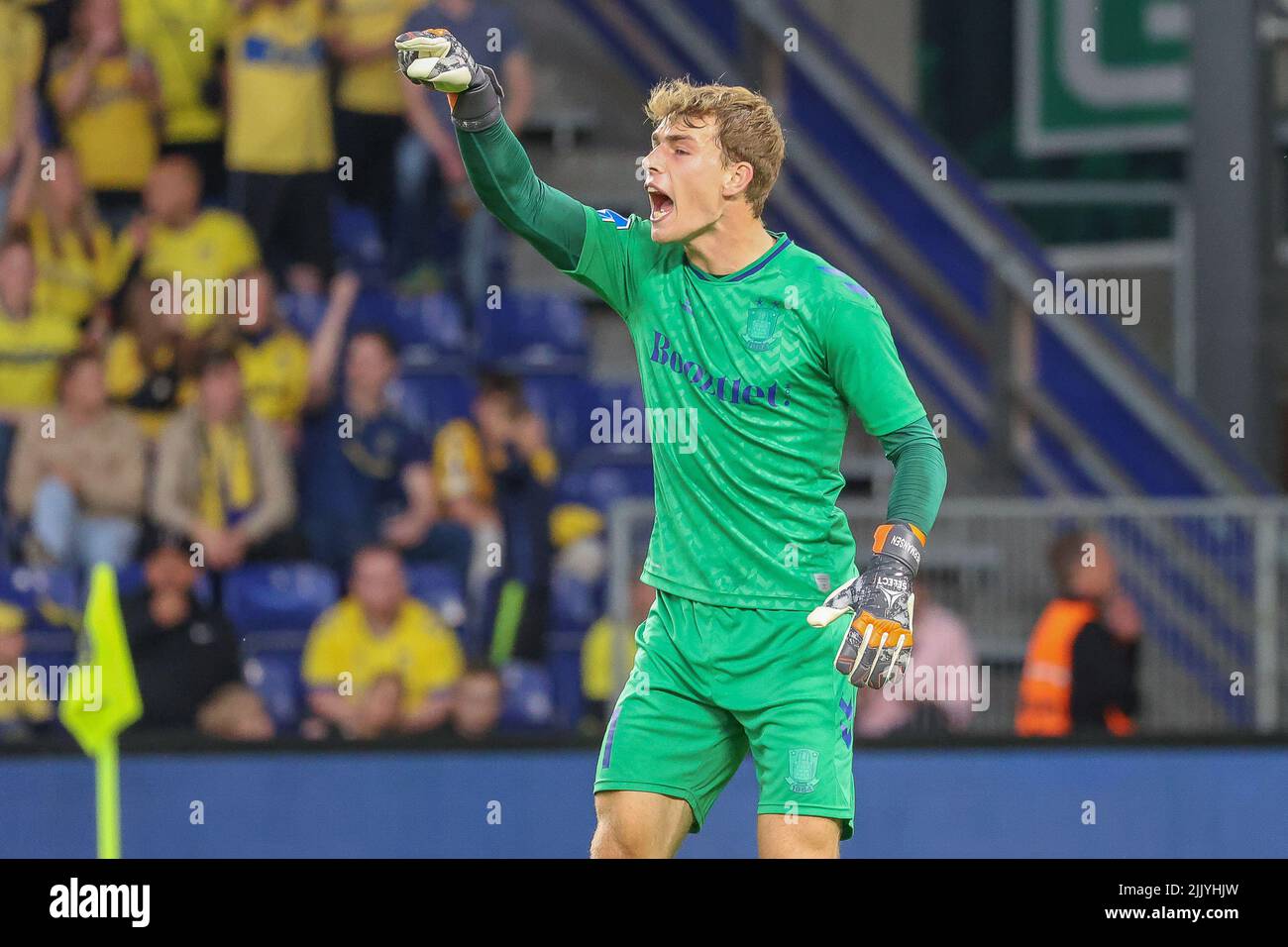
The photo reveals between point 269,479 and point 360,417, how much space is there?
41 cm

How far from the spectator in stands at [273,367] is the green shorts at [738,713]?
390cm

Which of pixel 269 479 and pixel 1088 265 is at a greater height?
pixel 1088 265

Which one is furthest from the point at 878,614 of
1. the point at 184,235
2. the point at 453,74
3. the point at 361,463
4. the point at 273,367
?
the point at 184,235

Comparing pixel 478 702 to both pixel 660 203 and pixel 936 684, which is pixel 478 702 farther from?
pixel 660 203

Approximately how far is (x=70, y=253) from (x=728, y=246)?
4.66 m

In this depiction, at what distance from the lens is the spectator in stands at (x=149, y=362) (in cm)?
805

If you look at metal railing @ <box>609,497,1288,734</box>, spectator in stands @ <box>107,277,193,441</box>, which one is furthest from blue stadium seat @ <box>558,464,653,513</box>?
spectator in stands @ <box>107,277,193,441</box>

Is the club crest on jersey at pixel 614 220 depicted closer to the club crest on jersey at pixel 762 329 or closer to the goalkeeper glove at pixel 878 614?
the club crest on jersey at pixel 762 329

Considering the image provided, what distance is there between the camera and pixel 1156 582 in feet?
24.5

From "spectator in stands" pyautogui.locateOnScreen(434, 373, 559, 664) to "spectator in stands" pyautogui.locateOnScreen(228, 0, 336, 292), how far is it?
95cm

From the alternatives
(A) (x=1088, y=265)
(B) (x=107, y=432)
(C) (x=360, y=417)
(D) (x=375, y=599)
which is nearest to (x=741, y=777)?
(D) (x=375, y=599)

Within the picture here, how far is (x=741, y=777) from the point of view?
7352mm

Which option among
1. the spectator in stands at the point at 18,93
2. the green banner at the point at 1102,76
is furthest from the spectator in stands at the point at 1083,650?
the green banner at the point at 1102,76

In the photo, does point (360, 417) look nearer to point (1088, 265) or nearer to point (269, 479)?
point (269, 479)
